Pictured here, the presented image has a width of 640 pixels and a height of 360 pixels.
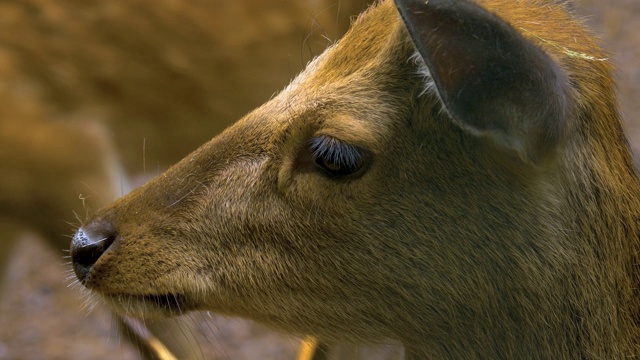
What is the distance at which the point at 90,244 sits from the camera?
236 cm

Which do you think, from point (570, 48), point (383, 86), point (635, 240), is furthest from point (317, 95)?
point (635, 240)

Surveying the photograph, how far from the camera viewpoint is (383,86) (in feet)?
7.35

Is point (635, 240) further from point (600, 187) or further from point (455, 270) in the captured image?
point (455, 270)

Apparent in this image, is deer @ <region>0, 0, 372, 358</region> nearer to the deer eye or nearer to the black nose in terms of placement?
the black nose

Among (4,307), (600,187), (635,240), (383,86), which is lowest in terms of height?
(4,307)

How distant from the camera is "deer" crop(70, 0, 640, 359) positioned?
2164mm

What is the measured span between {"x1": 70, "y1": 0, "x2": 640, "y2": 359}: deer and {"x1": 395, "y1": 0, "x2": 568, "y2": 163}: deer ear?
0.05 metres

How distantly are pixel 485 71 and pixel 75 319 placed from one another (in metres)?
4.74

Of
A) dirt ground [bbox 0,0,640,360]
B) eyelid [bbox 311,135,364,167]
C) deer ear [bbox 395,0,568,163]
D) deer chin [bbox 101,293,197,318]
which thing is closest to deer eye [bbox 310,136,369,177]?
eyelid [bbox 311,135,364,167]

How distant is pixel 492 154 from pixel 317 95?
436 millimetres

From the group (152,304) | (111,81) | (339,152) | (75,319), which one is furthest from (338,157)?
(75,319)

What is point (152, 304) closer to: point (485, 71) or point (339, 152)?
point (339, 152)

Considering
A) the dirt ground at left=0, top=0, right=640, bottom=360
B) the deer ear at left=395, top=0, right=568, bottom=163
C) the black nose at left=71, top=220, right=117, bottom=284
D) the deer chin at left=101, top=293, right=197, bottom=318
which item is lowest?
the dirt ground at left=0, top=0, right=640, bottom=360

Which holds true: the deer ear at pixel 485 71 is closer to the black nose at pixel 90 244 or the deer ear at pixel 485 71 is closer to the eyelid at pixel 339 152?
the eyelid at pixel 339 152
